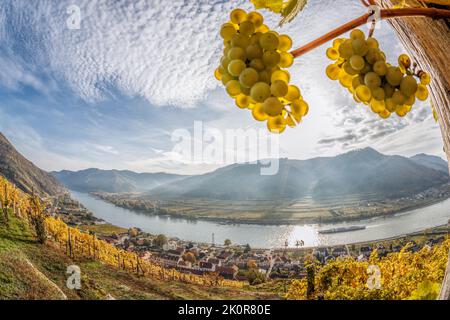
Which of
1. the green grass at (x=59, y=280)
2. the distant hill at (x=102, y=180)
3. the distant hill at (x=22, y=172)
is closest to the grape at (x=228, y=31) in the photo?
the green grass at (x=59, y=280)

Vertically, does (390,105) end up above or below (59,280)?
above

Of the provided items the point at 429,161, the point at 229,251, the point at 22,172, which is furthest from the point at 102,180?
the point at 429,161

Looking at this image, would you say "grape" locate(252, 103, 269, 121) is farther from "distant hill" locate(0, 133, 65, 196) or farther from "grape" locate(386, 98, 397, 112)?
"distant hill" locate(0, 133, 65, 196)

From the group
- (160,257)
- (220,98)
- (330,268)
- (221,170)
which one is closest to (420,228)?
(330,268)

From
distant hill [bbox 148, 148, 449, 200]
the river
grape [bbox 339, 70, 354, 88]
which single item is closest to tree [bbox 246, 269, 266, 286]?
the river

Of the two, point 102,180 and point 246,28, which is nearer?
point 246,28

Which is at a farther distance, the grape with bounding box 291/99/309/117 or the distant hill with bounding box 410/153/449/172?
the distant hill with bounding box 410/153/449/172

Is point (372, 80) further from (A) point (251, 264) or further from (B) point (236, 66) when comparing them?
(A) point (251, 264)

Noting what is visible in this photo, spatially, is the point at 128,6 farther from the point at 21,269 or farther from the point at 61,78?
the point at 21,269
